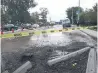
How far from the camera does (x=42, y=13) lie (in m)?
117

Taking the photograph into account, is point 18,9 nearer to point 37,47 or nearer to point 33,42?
point 33,42

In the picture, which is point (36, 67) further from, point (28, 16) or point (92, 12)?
point (28, 16)

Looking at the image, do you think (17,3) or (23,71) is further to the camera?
(17,3)

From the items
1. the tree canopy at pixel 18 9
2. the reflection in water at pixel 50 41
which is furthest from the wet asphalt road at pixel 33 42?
the tree canopy at pixel 18 9

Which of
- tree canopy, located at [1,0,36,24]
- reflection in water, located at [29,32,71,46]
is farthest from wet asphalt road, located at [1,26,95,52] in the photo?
tree canopy, located at [1,0,36,24]

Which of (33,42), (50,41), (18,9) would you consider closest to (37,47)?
(33,42)

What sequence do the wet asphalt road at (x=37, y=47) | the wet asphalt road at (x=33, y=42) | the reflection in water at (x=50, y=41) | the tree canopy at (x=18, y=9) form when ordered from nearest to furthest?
the wet asphalt road at (x=37, y=47) → the wet asphalt road at (x=33, y=42) → the reflection in water at (x=50, y=41) → the tree canopy at (x=18, y=9)

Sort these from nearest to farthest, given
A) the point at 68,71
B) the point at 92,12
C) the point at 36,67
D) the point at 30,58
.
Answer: the point at 68,71 < the point at 36,67 < the point at 30,58 < the point at 92,12

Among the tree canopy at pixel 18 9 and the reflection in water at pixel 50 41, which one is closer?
the reflection in water at pixel 50 41

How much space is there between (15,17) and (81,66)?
7201 cm

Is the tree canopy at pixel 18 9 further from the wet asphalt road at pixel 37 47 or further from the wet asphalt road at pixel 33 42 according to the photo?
the wet asphalt road at pixel 37 47

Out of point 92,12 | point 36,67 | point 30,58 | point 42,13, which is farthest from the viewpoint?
point 42,13

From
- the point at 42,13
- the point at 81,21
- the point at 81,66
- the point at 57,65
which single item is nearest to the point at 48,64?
the point at 57,65

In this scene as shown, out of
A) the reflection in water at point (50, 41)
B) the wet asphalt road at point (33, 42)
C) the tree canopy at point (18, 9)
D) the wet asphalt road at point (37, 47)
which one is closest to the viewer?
the wet asphalt road at point (37, 47)
